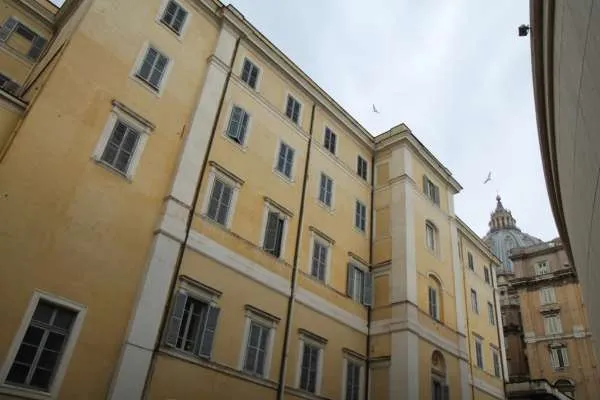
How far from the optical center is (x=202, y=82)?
18.6 meters

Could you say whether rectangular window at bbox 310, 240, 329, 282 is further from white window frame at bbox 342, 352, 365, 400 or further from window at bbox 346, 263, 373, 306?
white window frame at bbox 342, 352, 365, 400

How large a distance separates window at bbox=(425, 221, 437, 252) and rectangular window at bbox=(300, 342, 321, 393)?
9723mm

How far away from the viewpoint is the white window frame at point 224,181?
16.8 meters

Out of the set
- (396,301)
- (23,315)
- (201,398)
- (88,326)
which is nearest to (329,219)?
(396,301)

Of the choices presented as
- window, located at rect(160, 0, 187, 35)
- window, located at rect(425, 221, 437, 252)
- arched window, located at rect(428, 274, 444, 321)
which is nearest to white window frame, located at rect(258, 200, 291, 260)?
window, located at rect(160, 0, 187, 35)

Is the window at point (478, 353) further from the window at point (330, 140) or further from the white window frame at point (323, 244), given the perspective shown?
the window at point (330, 140)

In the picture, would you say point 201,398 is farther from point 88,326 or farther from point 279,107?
point 279,107

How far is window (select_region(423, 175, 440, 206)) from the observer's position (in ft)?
89.7

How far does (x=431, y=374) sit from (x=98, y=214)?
51.4 ft

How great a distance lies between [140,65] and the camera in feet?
54.6

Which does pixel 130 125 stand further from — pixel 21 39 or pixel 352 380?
pixel 352 380

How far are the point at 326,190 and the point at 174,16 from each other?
9.66 meters

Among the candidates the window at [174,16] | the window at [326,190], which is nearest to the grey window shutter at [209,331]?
the window at [326,190]

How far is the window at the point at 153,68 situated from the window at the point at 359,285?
1122cm
